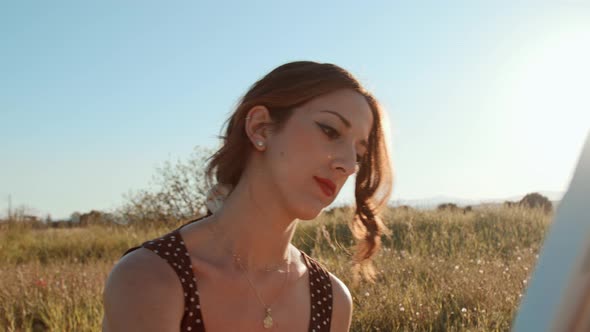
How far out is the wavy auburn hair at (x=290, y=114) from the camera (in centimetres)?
245

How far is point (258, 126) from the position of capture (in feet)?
8.13

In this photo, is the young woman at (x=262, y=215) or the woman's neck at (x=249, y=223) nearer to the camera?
the young woman at (x=262, y=215)

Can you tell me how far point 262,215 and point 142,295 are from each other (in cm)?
54


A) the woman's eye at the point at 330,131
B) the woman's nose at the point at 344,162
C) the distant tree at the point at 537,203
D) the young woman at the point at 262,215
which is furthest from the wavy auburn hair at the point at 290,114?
the distant tree at the point at 537,203

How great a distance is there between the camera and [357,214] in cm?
290

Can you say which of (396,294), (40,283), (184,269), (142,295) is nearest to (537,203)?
(396,294)

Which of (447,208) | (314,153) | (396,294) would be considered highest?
(314,153)

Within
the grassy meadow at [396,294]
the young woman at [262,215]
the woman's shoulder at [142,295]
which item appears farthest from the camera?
the grassy meadow at [396,294]

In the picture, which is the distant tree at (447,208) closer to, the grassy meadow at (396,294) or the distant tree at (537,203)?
the distant tree at (537,203)

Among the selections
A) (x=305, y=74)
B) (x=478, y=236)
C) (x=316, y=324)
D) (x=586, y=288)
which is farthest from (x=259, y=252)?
(x=478, y=236)

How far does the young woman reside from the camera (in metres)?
2.25

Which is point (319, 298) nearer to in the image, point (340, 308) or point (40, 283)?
point (340, 308)

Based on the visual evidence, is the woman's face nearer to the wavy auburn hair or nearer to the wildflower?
the wavy auburn hair

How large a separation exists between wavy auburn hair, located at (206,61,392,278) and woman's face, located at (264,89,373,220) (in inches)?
2.0
